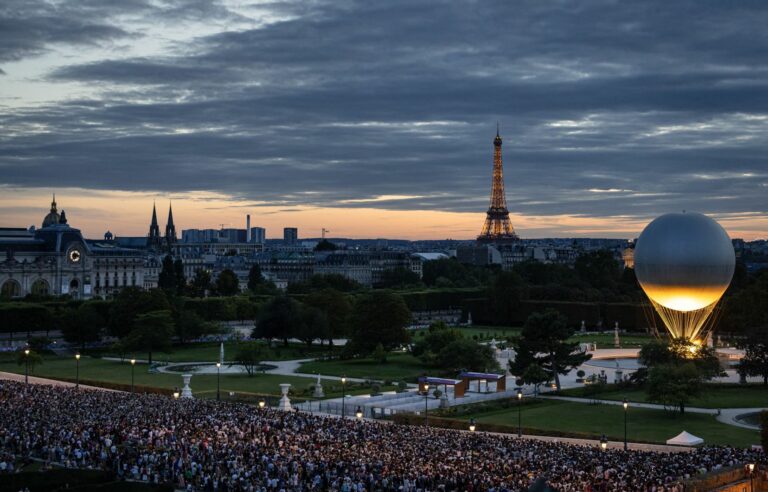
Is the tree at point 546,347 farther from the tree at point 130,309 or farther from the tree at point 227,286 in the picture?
the tree at point 227,286

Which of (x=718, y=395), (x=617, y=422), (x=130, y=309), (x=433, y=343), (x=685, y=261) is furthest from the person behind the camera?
(x=130, y=309)

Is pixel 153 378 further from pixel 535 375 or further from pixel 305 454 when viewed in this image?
pixel 305 454

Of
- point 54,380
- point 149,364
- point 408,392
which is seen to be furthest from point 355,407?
point 149,364

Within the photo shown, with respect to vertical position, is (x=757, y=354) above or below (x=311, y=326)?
above

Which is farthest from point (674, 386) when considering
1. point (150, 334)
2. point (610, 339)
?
point (610, 339)

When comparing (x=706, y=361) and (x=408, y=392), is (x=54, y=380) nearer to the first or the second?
(x=408, y=392)

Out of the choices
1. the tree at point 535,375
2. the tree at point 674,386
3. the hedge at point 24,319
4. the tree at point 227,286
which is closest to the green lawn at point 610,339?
the tree at point 535,375
